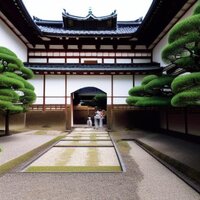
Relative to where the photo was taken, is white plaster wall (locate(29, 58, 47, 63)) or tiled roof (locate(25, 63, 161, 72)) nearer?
tiled roof (locate(25, 63, 161, 72))

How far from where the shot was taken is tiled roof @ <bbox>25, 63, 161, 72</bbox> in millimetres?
20136

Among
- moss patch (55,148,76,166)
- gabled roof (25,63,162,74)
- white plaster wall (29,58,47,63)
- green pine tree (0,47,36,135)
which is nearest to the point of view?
moss patch (55,148,76,166)

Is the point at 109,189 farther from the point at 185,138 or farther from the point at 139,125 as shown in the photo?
the point at 139,125

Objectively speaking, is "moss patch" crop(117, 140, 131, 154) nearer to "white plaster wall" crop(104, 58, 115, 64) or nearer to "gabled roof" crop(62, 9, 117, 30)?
"white plaster wall" crop(104, 58, 115, 64)

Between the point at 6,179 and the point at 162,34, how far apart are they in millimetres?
16296

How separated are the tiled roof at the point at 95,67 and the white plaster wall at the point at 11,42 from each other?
1216mm

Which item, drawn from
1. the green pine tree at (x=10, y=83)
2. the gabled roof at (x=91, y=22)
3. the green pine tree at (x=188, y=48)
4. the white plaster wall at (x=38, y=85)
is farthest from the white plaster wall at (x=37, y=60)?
the green pine tree at (x=188, y=48)

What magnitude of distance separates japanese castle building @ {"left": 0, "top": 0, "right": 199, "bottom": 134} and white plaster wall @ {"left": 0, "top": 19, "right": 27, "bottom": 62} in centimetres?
5

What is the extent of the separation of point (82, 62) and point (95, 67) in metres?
2.01

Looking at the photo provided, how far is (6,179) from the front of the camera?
594 centimetres

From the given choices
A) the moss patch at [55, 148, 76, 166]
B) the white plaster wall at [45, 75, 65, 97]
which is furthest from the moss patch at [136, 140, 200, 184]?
the white plaster wall at [45, 75, 65, 97]

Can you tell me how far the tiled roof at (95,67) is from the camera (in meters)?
20.1

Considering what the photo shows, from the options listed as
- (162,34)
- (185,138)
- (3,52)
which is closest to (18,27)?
(3,52)

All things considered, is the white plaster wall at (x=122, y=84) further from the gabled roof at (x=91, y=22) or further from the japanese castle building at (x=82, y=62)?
the gabled roof at (x=91, y=22)
